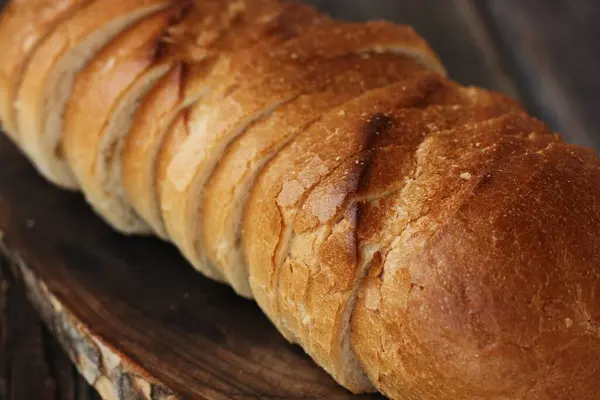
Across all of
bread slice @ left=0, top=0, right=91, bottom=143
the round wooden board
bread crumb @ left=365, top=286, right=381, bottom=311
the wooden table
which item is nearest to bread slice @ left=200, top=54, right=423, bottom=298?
the round wooden board

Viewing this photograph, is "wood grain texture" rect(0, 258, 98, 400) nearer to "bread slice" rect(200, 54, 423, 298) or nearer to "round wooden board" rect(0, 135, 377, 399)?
"round wooden board" rect(0, 135, 377, 399)

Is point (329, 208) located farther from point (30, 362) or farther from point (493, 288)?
point (30, 362)

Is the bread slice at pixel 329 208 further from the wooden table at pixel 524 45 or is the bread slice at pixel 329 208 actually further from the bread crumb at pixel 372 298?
the wooden table at pixel 524 45

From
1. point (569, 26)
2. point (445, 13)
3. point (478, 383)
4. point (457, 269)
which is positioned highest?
point (457, 269)

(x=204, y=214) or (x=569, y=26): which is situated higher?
(x=204, y=214)

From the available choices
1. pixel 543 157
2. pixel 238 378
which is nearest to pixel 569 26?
pixel 543 157

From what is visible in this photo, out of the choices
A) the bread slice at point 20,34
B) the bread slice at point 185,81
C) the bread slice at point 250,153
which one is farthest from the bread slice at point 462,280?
the bread slice at point 20,34

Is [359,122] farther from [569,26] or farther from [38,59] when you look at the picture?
[569,26]
